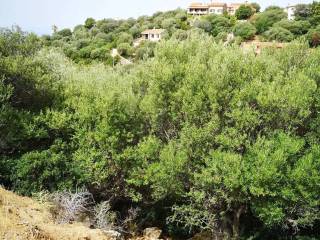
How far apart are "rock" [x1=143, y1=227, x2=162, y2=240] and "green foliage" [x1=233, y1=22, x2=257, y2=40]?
310 feet

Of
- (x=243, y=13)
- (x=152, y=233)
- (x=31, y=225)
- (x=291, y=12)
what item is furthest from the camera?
(x=243, y=13)

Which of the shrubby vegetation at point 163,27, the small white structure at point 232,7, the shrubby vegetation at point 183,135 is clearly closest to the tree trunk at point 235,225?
the shrubby vegetation at point 183,135

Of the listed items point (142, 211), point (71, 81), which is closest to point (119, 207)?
point (142, 211)

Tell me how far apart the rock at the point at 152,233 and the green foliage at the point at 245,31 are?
94537mm

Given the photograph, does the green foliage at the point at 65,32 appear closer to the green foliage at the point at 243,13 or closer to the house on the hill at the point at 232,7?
the green foliage at the point at 243,13

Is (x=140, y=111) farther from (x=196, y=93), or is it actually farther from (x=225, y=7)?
(x=225, y=7)

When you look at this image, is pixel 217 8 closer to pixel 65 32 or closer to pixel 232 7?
pixel 232 7

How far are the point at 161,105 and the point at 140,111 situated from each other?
2373mm

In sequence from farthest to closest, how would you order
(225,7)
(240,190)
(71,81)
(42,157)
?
(225,7)
(71,81)
(42,157)
(240,190)

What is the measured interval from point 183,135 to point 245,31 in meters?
96.7

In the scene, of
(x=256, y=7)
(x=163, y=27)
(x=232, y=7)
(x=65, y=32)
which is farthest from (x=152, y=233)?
(x=232, y=7)

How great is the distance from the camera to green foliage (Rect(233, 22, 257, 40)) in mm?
113250

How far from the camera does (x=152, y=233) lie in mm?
26234

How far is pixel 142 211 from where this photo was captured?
2825 cm
